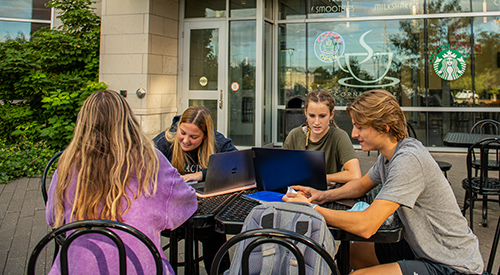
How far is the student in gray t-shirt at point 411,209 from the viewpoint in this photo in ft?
5.58

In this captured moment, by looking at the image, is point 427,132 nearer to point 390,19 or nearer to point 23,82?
point 390,19

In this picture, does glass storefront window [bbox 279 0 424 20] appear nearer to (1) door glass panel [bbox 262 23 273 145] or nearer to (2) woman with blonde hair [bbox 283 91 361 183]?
(1) door glass panel [bbox 262 23 273 145]

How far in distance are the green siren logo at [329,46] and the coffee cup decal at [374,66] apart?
0.20 metres

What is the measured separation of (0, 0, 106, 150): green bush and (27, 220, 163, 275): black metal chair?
6063mm

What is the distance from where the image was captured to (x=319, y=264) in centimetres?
139

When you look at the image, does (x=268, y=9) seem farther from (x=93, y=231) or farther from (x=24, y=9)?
(x=93, y=231)

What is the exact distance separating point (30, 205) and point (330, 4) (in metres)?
7.30

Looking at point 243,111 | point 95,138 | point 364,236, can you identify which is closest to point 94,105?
point 95,138

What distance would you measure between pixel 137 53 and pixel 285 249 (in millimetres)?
6695

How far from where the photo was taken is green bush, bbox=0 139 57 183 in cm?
576

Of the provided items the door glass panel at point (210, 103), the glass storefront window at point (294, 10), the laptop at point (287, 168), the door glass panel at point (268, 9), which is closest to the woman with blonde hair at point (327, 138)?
the laptop at point (287, 168)

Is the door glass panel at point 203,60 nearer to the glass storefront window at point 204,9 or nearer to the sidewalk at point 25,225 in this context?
the glass storefront window at point 204,9

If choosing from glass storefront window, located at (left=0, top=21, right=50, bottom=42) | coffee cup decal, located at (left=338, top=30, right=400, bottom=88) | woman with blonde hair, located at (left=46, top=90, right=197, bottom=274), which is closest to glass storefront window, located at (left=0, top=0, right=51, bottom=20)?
glass storefront window, located at (left=0, top=21, right=50, bottom=42)

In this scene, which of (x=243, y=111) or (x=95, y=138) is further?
(x=243, y=111)
